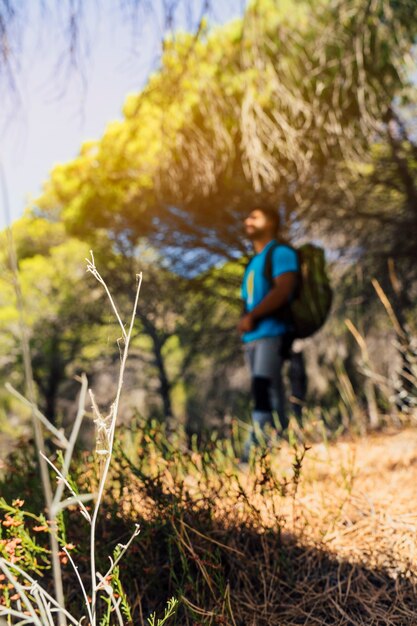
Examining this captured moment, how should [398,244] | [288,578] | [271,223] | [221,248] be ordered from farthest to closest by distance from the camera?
1. [221,248]
2. [398,244]
3. [271,223]
4. [288,578]

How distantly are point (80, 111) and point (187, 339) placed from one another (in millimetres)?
8698

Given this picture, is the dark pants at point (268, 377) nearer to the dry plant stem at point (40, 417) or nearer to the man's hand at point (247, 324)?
the man's hand at point (247, 324)

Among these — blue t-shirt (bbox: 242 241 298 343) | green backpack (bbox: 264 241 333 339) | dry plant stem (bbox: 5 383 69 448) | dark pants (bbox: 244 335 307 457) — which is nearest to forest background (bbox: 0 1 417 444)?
dark pants (bbox: 244 335 307 457)

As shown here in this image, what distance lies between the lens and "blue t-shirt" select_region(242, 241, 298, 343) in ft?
11.8

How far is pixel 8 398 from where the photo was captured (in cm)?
1617

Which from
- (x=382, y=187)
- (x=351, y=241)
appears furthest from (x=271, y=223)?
(x=382, y=187)

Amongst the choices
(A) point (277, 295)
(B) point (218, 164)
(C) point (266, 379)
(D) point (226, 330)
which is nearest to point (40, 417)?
(A) point (277, 295)

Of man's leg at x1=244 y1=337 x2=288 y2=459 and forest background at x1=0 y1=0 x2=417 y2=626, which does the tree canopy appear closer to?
forest background at x1=0 y1=0 x2=417 y2=626

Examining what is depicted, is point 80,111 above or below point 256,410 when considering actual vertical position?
above

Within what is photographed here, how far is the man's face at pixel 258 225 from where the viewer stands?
12.5 feet

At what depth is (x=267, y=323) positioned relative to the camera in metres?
3.69

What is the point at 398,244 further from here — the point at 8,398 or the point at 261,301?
the point at 8,398

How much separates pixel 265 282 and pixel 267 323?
274mm

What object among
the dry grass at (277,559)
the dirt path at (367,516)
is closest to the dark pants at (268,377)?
the dirt path at (367,516)
